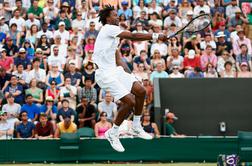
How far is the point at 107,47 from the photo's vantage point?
15.1 meters

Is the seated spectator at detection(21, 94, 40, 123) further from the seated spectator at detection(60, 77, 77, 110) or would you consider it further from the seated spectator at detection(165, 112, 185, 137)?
the seated spectator at detection(165, 112, 185, 137)

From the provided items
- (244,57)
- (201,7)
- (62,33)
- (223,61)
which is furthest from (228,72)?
(62,33)

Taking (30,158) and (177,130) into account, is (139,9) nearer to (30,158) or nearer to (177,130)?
(177,130)

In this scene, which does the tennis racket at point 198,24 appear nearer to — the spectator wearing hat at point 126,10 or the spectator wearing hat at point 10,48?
the spectator wearing hat at point 10,48

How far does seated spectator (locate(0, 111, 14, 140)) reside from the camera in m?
21.2

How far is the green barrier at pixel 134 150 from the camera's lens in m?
20.2

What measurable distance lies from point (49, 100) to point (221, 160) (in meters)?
8.07

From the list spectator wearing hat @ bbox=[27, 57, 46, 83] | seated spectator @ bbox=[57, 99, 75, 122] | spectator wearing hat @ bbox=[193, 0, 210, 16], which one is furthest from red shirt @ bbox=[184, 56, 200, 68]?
spectator wearing hat @ bbox=[27, 57, 46, 83]

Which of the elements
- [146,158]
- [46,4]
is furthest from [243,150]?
[46,4]

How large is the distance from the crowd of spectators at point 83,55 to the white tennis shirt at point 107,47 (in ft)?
20.4

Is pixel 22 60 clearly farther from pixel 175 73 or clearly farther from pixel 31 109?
pixel 175 73

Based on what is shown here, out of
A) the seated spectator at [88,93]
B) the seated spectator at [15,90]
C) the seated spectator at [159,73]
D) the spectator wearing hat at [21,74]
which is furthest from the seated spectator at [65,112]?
the seated spectator at [159,73]

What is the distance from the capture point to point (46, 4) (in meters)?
25.8

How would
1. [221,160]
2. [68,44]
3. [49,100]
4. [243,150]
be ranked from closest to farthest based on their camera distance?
[221,160] → [243,150] → [49,100] → [68,44]
